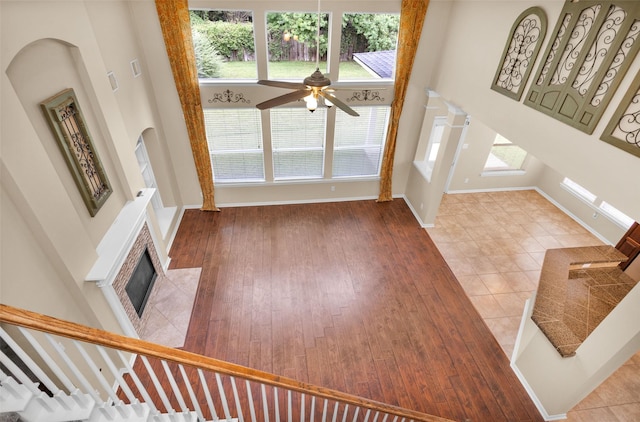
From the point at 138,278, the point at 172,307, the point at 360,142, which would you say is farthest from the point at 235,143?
the point at 172,307

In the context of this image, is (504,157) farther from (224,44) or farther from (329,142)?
(224,44)

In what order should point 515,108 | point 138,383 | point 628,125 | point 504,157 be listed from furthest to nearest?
point 504,157 < point 515,108 < point 628,125 < point 138,383

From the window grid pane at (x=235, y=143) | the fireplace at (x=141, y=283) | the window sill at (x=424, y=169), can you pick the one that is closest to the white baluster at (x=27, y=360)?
the fireplace at (x=141, y=283)

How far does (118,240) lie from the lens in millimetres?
3828

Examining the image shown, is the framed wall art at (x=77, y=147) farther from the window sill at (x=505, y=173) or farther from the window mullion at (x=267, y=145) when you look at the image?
the window sill at (x=505, y=173)

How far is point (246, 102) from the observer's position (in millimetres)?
6137

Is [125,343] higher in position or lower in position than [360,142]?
higher

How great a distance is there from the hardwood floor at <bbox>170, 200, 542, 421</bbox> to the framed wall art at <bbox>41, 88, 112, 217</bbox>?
2.30 meters

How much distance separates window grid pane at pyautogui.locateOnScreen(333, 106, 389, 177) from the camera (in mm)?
6723

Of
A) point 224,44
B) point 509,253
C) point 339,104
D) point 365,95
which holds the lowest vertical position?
point 509,253

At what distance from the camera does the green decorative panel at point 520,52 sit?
3754 mm

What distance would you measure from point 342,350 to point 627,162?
12.4 ft

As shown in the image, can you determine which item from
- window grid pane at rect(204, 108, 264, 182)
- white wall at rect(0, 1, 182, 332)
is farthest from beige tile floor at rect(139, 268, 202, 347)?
window grid pane at rect(204, 108, 264, 182)

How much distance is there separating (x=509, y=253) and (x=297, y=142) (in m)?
4.77
